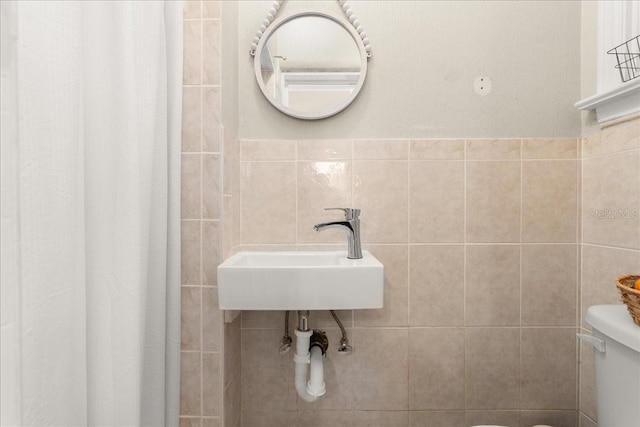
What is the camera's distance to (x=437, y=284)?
4.41 ft

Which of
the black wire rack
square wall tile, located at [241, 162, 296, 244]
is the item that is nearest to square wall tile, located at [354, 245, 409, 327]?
square wall tile, located at [241, 162, 296, 244]

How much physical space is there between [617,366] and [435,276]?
Answer: 1.85 ft

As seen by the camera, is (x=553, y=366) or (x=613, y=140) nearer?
(x=613, y=140)

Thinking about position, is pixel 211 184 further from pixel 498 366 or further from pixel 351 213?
pixel 498 366

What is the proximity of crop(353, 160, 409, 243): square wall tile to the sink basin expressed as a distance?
31 cm

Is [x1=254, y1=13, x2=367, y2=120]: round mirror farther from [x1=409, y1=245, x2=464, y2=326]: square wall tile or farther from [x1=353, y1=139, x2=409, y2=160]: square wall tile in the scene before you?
[x1=409, y1=245, x2=464, y2=326]: square wall tile

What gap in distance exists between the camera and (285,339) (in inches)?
50.7

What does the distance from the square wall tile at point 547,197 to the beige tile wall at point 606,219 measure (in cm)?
4

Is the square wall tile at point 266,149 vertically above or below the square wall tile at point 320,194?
above

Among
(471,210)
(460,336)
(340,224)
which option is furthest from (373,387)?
(471,210)

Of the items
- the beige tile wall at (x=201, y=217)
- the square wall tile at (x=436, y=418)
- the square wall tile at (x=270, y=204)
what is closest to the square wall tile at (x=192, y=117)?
the beige tile wall at (x=201, y=217)

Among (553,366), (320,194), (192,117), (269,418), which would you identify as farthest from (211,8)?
(553,366)

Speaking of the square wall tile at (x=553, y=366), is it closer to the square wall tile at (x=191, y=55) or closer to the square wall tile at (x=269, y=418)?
the square wall tile at (x=269, y=418)

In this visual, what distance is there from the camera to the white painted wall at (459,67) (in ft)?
4.40
